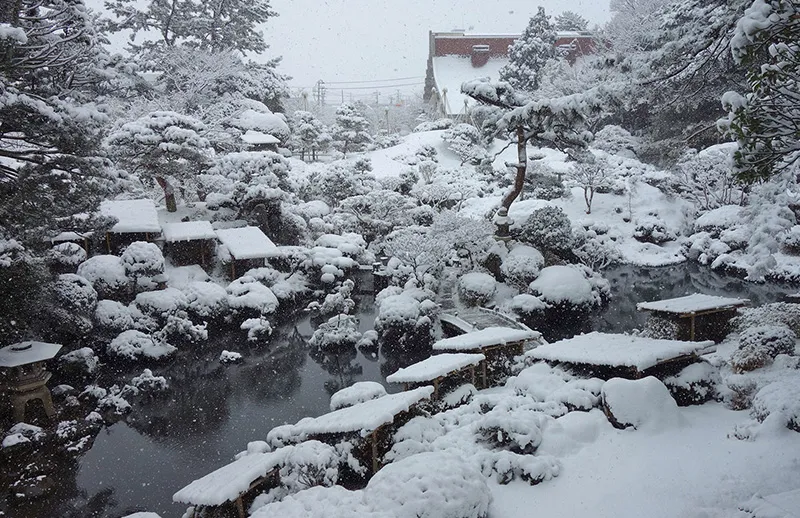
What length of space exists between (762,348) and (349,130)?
2917cm

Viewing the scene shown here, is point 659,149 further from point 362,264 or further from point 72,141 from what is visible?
point 72,141

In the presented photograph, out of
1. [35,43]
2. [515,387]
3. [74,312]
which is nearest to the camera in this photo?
[515,387]

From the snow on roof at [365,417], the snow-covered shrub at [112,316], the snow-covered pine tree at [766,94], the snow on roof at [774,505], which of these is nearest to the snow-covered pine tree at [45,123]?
the snow-covered shrub at [112,316]

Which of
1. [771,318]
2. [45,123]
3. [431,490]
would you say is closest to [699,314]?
[771,318]

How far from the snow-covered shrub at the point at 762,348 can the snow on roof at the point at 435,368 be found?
13.2ft

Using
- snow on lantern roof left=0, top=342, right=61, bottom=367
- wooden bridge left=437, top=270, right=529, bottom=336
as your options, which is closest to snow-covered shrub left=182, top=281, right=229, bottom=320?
snow on lantern roof left=0, top=342, right=61, bottom=367

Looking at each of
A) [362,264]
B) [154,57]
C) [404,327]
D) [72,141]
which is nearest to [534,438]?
[404,327]

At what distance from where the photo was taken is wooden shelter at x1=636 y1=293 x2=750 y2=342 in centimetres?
920

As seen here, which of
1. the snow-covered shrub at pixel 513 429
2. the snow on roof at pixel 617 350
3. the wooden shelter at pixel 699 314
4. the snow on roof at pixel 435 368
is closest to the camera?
the snow-covered shrub at pixel 513 429

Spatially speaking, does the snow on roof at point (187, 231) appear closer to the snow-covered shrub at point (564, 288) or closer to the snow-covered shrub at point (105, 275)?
the snow-covered shrub at point (105, 275)

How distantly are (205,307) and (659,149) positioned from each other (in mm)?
21732

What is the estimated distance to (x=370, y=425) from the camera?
243 inches

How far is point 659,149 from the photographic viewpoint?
23594 millimetres

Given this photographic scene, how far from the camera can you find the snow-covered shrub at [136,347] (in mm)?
11609
